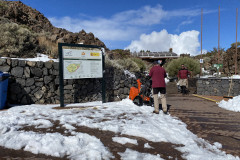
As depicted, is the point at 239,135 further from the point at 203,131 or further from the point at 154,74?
the point at 154,74

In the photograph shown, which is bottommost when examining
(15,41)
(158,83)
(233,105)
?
(233,105)

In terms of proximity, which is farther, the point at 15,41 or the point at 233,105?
the point at 15,41

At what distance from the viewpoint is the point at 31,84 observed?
248 inches

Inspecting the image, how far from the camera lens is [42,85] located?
256 inches

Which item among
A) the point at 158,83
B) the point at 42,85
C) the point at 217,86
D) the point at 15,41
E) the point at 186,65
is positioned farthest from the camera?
the point at 186,65

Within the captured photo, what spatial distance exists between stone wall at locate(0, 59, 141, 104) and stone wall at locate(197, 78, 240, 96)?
8.43 metres

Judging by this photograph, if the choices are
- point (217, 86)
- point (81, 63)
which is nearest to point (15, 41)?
point (81, 63)

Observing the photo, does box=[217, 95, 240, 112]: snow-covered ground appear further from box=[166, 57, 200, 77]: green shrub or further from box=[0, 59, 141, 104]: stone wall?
box=[166, 57, 200, 77]: green shrub

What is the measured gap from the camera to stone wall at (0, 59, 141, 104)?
19.8 ft

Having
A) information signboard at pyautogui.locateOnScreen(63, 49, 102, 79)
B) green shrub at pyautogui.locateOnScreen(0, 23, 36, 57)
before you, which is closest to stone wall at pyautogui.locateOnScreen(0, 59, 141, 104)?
information signboard at pyautogui.locateOnScreen(63, 49, 102, 79)

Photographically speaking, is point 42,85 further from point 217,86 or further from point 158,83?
point 217,86

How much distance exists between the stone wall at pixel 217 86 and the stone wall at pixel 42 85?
8.43 meters

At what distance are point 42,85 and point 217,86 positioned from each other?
12155 millimetres

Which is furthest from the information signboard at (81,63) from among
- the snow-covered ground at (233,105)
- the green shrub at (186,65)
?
the green shrub at (186,65)
